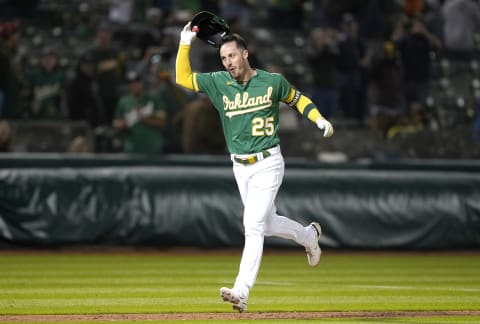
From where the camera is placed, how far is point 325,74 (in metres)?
18.7

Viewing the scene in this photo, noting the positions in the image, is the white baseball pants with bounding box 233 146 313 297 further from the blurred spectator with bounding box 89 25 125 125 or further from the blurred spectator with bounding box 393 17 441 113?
the blurred spectator with bounding box 393 17 441 113

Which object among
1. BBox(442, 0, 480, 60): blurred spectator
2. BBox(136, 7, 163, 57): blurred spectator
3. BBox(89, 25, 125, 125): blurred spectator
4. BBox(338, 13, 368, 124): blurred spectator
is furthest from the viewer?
BBox(442, 0, 480, 60): blurred spectator

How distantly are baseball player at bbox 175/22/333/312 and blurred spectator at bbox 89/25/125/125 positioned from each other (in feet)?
30.9

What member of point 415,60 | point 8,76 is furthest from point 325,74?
point 8,76

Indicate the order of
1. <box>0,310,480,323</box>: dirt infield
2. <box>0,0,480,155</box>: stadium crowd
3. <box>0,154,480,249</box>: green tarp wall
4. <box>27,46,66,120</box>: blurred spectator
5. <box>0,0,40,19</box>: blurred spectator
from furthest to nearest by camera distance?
1. <box>0,0,40,19</box>: blurred spectator
2. <box>27,46,66,120</box>: blurred spectator
3. <box>0,0,480,155</box>: stadium crowd
4. <box>0,154,480,249</box>: green tarp wall
5. <box>0,310,480,323</box>: dirt infield

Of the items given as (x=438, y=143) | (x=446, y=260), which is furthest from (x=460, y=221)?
(x=438, y=143)

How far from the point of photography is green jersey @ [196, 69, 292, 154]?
26.7 ft

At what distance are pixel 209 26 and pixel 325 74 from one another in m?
10.1

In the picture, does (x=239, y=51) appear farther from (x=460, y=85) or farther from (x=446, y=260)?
(x=460, y=85)

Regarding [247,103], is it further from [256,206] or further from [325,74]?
[325,74]

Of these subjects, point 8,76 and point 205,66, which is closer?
point 8,76

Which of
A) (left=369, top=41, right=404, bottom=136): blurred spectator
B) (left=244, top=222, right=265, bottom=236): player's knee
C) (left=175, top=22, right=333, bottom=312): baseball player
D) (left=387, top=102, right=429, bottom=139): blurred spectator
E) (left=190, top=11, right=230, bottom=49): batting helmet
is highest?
(left=190, top=11, right=230, bottom=49): batting helmet

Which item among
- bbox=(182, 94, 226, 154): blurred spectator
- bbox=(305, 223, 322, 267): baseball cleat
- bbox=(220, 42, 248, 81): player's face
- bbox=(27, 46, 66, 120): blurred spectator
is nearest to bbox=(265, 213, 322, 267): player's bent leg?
bbox=(305, 223, 322, 267): baseball cleat

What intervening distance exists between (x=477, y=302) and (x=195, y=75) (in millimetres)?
2949
